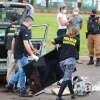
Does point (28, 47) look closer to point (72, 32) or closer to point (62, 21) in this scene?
point (72, 32)

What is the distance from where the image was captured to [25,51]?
11.8 meters

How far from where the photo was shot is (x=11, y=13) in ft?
44.4

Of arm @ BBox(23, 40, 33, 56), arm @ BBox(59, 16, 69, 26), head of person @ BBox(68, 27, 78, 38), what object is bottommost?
arm @ BBox(59, 16, 69, 26)

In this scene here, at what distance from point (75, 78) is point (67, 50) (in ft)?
3.92

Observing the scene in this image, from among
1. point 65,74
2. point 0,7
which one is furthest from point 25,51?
point 0,7

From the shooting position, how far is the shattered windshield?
44.3 ft

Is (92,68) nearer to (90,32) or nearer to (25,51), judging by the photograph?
(90,32)

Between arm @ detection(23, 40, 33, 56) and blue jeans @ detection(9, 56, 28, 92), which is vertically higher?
arm @ detection(23, 40, 33, 56)

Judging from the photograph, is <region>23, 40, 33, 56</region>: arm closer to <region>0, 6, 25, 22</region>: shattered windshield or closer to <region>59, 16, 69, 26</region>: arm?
<region>0, 6, 25, 22</region>: shattered windshield

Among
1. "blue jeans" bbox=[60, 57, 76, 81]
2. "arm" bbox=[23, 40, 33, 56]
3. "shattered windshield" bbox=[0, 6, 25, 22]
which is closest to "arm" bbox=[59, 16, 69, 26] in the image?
"shattered windshield" bbox=[0, 6, 25, 22]

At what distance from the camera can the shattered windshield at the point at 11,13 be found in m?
13.5

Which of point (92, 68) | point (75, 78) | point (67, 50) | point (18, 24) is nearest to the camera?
point (67, 50)

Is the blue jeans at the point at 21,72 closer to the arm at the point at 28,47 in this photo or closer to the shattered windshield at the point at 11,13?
the arm at the point at 28,47

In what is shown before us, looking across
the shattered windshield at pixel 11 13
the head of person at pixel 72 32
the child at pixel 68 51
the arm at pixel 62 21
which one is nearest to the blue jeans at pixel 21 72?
the child at pixel 68 51
